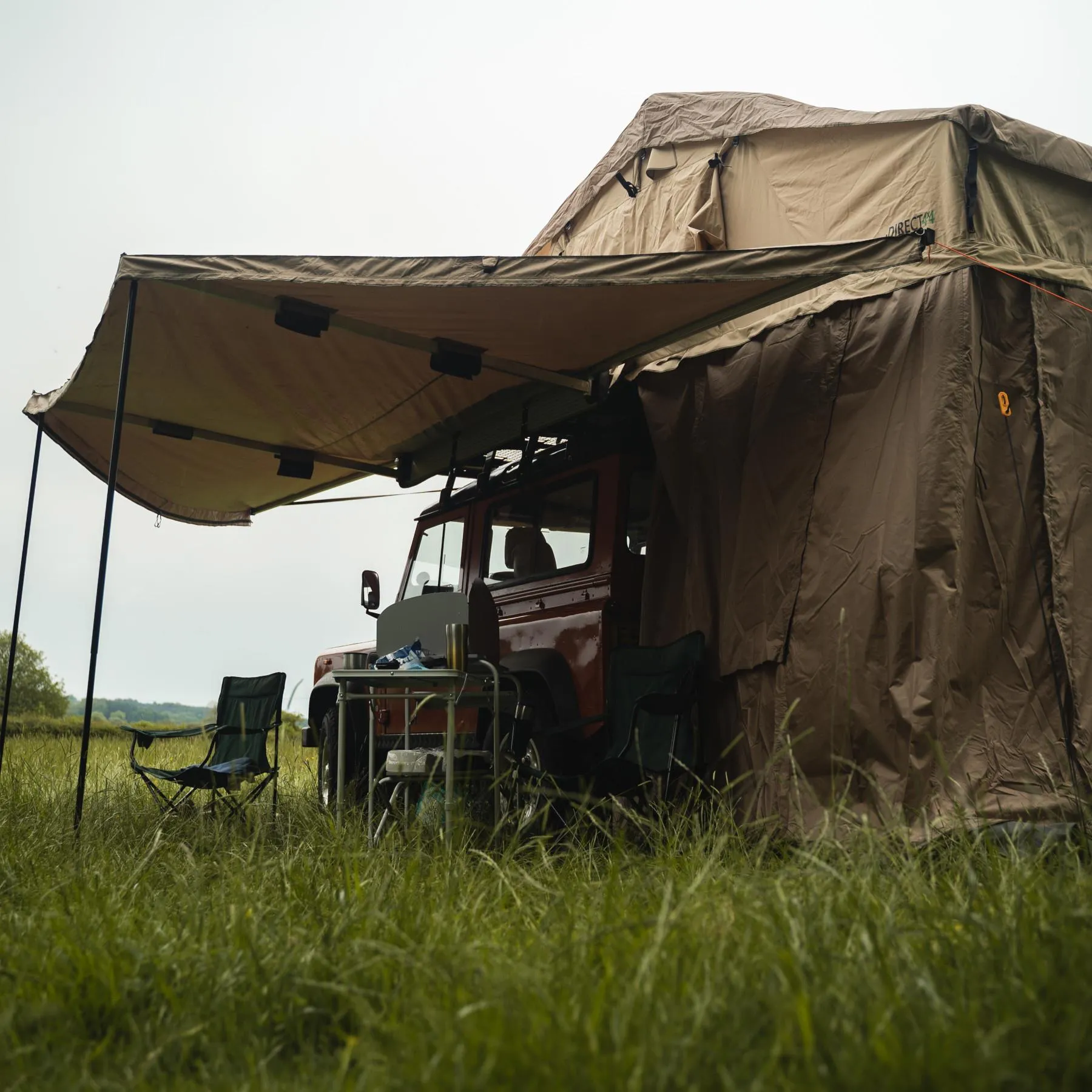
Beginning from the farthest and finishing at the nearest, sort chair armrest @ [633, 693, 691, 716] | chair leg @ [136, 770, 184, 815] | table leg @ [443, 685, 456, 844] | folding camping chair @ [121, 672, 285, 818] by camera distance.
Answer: folding camping chair @ [121, 672, 285, 818] < chair leg @ [136, 770, 184, 815] < chair armrest @ [633, 693, 691, 716] < table leg @ [443, 685, 456, 844]

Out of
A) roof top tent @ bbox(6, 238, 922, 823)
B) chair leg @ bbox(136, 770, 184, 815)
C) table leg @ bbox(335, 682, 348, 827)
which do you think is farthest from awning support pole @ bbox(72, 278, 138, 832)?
table leg @ bbox(335, 682, 348, 827)

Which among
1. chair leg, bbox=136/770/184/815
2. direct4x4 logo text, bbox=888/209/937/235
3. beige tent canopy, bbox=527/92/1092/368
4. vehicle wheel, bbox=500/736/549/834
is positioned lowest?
chair leg, bbox=136/770/184/815

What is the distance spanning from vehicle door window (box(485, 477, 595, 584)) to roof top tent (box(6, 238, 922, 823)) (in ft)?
1.47

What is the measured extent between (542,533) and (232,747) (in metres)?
2.27

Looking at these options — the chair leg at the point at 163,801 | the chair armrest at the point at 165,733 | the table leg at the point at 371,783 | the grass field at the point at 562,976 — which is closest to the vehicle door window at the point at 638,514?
the table leg at the point at 371,783

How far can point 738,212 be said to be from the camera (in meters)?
5.24

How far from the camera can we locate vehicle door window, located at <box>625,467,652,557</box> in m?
4.94

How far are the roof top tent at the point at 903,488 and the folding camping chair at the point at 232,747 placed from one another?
2140 mm

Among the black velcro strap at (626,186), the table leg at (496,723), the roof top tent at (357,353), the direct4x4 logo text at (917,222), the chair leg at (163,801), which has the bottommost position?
the chair leg at (163,801)

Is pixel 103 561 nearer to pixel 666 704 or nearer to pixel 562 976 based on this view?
pixel 666 704

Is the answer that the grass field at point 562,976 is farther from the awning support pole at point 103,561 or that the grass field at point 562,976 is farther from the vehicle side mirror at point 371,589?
the vehicle side mirror at point 371,589

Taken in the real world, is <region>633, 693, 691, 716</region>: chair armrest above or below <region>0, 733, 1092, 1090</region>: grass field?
above

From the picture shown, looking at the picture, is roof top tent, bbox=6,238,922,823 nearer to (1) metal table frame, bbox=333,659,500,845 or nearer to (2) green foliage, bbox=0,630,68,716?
(1) metal table frame, bbox=333,659,500,845

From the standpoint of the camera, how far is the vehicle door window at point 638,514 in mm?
4941
